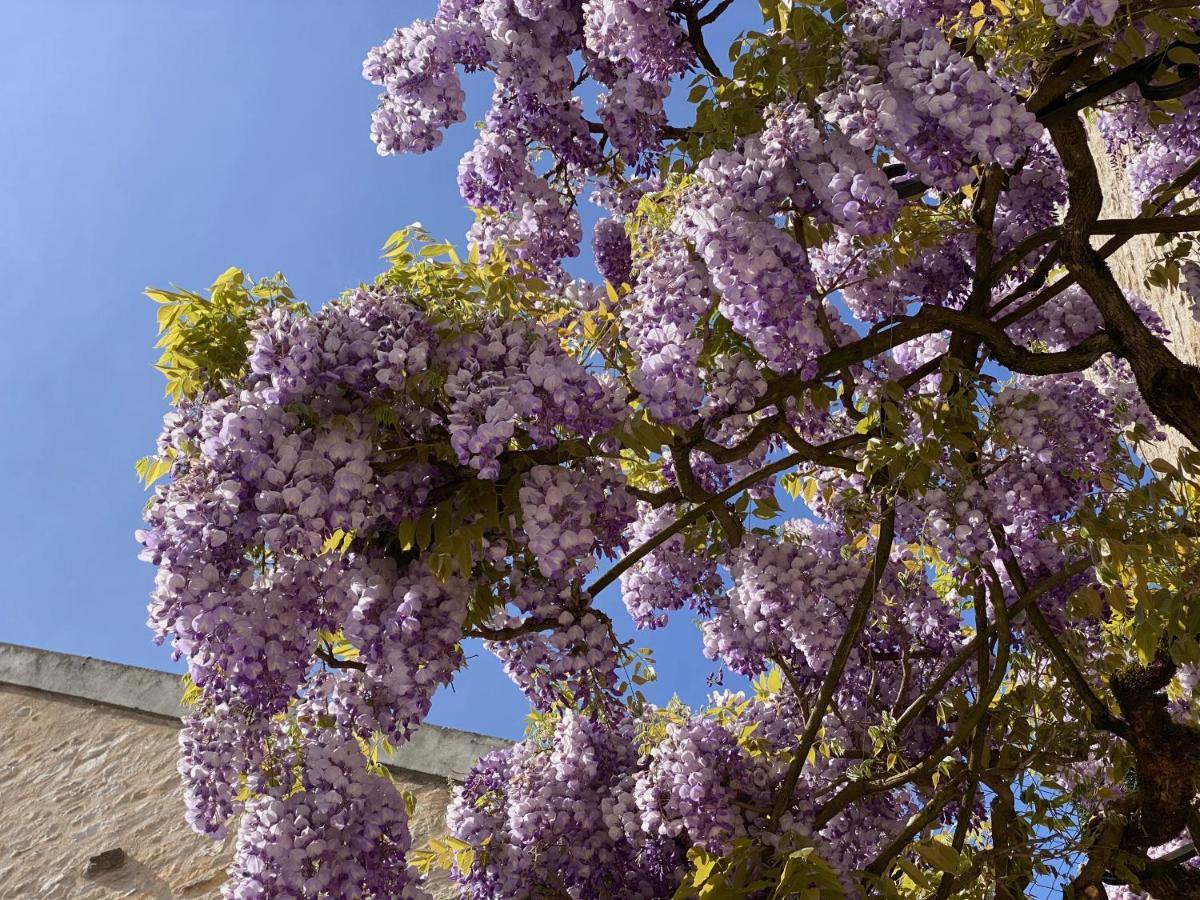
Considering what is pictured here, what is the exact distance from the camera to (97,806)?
5910 mm

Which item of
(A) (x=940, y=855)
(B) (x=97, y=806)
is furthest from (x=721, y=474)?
(B) (x=97, y=806)

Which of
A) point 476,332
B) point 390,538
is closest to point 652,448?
point 476,332

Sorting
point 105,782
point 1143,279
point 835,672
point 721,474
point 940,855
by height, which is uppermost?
point 1143,279

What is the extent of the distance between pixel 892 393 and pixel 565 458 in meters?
0.85

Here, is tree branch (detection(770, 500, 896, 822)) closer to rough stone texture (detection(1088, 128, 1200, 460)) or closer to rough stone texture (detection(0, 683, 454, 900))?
rough stone texture (detection(0, 683, 454, 900))

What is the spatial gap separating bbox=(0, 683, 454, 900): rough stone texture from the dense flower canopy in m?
1.91

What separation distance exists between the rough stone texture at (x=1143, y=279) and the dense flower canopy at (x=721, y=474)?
1893 millimetres

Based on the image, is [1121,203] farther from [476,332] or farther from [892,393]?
[476,332]

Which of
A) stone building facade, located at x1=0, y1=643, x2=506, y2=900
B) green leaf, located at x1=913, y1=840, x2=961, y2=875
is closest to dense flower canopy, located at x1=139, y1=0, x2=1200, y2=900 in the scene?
green leaf, located at x1=913, y1=840, x2=961, y2=875

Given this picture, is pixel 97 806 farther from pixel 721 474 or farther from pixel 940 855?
pixel 940 855

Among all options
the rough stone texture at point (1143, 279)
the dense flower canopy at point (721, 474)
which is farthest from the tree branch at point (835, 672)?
the rough stone texture at point (1143, 279)

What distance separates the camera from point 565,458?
9.62 feet

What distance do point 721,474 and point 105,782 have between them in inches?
142

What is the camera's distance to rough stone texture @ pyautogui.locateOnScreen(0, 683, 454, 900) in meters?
5.57
